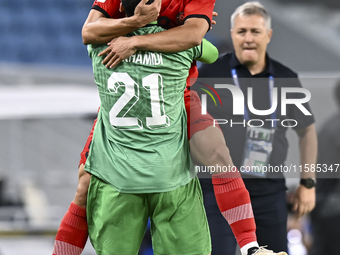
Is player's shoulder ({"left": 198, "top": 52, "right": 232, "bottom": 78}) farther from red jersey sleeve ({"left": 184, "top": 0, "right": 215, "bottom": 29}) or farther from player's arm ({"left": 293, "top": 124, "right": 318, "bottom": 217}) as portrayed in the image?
red jersey sleeve ({"left": 184, "top": 0, "right": 215, "bottom": 29})

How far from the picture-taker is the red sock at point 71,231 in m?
1.53

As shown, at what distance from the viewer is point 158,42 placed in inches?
54.0

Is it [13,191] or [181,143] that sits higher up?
[181,143]

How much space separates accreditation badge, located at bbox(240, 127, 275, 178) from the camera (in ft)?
7.12

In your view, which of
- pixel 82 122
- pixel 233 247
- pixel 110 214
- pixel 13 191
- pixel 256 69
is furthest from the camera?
pixel 82 122

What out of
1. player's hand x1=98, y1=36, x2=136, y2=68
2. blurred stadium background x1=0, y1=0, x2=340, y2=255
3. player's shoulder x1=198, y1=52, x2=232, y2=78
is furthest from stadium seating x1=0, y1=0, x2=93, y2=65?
player's hand x1=98, y1=36, x2=136, y2=68

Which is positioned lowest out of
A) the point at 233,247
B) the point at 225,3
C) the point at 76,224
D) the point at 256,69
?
the point at 233,247

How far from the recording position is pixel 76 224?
5.01ft

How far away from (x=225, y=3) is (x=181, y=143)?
15.9 ft

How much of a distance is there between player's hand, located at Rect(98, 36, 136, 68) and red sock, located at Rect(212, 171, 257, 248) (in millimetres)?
478

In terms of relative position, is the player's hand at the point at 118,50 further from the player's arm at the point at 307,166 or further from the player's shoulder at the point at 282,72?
the player's arm at the point at 307,166

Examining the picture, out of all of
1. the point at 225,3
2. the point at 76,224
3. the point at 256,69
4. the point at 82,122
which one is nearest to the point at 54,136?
the point at 82,122

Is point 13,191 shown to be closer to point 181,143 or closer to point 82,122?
point 82,122

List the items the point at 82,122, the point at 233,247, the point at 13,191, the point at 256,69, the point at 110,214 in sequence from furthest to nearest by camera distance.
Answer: the point at 82,122
the point at 13,191
the point at 256,69
the point at 233,247
the point at 110,214
